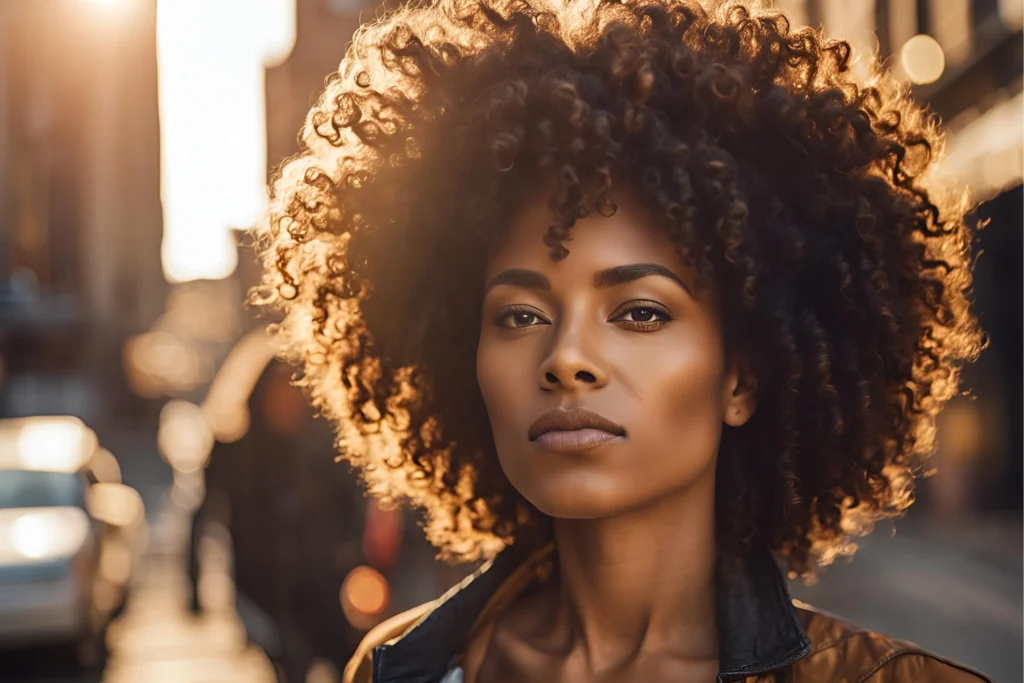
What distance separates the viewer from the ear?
98.5 inches

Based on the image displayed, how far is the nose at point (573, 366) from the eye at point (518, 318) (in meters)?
0.12

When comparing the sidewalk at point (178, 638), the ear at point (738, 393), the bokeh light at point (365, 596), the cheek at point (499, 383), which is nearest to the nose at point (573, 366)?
the cheek at point (499, 383)

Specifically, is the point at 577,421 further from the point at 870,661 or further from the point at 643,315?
the point at 870,661

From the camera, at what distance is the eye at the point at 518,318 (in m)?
2.42

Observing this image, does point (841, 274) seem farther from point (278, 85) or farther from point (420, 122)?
point (278, 85)

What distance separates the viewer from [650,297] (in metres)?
2.35

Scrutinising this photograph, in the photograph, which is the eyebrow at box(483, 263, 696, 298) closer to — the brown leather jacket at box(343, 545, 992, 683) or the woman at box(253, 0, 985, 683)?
the woman at box(253, 0, 985, 683)

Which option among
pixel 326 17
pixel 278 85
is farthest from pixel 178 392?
pixel 326 17

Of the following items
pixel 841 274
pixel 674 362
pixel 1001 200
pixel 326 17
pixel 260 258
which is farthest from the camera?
pixel 326 17

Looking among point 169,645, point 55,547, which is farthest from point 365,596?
point 169,645

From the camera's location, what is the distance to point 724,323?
251cm

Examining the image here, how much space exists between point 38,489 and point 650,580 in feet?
29.8

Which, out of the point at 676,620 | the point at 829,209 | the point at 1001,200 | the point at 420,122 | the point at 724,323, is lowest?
the point at 676,620

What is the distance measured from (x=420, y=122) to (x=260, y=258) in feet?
2.19
